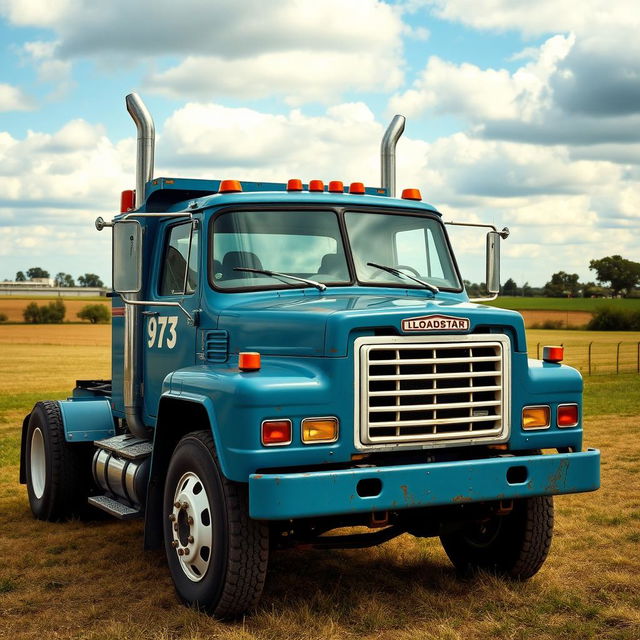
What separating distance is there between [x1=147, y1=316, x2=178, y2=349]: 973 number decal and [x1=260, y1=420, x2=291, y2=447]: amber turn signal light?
198 cm

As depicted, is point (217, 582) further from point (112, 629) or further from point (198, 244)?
point (198, 244)

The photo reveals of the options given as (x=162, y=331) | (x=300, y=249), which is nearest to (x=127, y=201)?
(x=162, y=331)

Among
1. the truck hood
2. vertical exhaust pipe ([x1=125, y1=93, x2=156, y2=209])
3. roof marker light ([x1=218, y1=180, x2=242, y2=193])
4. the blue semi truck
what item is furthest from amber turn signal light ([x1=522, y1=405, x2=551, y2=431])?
vertical exhaust pipe ([x1=125, y1=93, x2=156, y2=209])

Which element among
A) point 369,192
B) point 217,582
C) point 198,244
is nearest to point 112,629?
point 217,582

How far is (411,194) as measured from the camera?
7.61m

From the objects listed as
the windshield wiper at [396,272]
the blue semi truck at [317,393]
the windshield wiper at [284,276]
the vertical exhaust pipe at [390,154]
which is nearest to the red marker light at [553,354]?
the blue semi truck at [317,393]

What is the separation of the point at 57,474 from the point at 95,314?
6027 centimetres

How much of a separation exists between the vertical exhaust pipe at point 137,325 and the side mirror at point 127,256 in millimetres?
1222

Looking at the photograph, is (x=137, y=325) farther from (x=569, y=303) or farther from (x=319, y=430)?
(x=569, y=303)

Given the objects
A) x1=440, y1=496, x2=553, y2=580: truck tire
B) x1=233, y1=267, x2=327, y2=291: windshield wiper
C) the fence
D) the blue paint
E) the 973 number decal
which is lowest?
the fence

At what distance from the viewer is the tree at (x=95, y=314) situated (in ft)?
220

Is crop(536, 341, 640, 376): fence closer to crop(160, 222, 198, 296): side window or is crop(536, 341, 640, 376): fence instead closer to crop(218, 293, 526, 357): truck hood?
crop(160, 222, 198, 296): side window

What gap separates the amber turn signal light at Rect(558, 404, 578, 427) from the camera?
6125mm

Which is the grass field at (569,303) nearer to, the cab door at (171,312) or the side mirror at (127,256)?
the cab door at (171,312)
